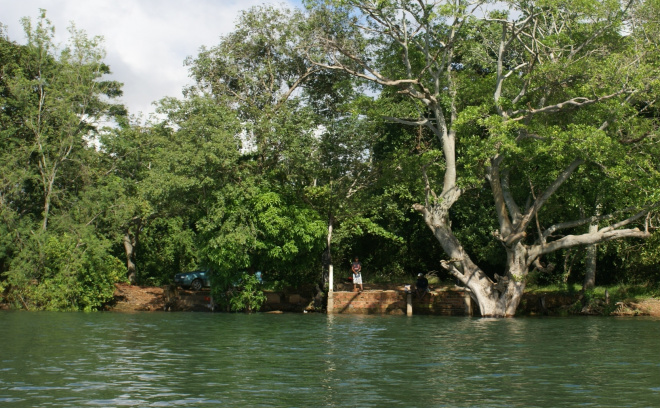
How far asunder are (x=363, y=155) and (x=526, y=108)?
29.1 feet

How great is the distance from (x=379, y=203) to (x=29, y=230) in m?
17.2

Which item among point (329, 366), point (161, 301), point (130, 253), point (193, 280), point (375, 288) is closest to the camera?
point (329, 366)

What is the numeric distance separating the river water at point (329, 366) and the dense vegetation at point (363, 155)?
7747mm

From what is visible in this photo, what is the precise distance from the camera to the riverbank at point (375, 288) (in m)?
30.1

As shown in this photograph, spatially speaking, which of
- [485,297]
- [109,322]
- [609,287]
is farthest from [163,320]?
[609,287]

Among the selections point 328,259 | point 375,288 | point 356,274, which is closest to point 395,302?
point 356,274

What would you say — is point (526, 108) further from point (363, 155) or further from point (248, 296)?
point (248, 296)

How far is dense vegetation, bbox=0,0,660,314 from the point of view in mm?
28047

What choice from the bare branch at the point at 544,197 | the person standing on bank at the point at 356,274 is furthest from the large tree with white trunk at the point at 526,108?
the person standing on bank at the point at 356,274

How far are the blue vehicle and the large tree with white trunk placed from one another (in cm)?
1417

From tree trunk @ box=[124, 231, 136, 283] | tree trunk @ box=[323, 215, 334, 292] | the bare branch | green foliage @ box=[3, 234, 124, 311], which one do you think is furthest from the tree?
the bare branch

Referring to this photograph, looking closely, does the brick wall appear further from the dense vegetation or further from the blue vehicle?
the blue vehicle

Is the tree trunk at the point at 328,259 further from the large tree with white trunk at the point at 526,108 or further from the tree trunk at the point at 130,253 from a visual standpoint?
the tree trunk at the point at 130,253

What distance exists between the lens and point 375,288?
36594 mm
